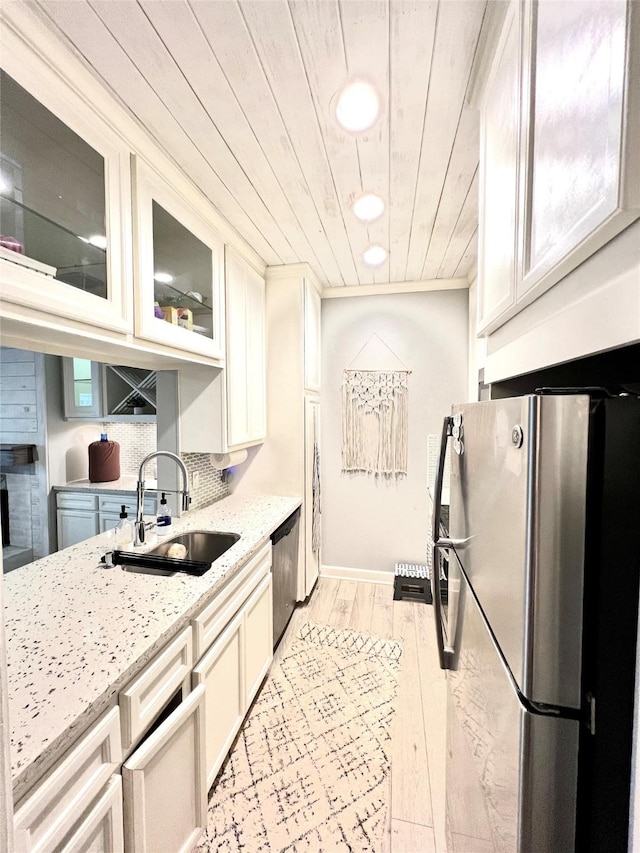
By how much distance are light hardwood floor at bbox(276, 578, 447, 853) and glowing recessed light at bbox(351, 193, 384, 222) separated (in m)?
2.54

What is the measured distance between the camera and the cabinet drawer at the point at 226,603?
1.27 metres

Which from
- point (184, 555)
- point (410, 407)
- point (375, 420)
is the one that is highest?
point (410, 407)

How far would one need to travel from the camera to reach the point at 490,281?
1.08 m

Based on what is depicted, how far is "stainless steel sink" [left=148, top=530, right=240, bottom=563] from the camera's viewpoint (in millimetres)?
1881

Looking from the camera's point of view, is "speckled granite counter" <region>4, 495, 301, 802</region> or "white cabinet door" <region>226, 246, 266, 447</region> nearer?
"speckled granite counter" <region>4, 495, 301, 802</region>

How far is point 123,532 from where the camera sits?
5.99 ft

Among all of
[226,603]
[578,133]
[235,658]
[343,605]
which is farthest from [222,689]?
[578,133]

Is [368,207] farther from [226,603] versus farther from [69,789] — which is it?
[69,789]

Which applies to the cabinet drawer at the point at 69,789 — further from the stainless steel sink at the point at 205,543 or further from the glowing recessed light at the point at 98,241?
the glowing recessed light at the point at 98,241

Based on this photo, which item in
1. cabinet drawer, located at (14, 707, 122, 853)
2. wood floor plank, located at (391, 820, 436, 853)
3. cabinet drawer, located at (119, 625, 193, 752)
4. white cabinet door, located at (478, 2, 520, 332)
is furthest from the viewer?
wood floor plank, located at (391, 820, 436, 853)

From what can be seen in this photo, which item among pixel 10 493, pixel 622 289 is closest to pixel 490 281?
pixel 622 289

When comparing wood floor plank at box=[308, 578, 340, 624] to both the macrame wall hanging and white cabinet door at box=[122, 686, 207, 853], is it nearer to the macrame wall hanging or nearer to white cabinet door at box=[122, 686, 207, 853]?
the macrame wall hanging

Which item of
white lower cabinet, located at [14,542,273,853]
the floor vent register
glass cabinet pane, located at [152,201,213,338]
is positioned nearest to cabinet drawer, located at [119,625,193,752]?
white lower cabinet, located at [14,542,273,853]

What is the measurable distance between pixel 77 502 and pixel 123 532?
1224mm
